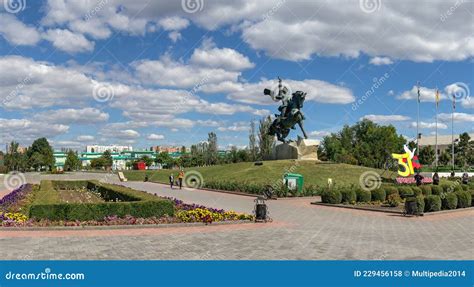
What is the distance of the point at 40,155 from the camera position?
10981 centimetres

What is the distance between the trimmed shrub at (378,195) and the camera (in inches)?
874

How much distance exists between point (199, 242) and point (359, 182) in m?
25.8

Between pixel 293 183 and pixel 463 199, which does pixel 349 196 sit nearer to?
pixel 463 199

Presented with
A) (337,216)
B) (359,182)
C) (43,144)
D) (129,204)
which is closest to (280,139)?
(359,182)

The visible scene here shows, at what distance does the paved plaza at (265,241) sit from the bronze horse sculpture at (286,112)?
91.7 ft

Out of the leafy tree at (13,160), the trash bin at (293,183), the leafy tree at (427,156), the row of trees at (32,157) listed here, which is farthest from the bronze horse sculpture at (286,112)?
the leafy tree at (13,160)

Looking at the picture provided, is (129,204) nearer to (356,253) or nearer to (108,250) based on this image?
(108,250)

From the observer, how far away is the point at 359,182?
34719 millimetres

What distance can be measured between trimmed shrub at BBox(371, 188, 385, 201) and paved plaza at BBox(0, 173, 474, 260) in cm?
624

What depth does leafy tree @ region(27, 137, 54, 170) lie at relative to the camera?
343 ft

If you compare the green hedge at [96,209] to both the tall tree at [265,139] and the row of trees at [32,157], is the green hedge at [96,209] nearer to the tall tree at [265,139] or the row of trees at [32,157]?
the tall tree at [265,139]

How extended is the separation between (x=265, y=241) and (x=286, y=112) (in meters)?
33.8

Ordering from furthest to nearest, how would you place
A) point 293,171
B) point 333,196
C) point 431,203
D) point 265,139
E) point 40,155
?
point 40,155 → point 265,139 → point 293,171 → point 333,196 → point 431,203

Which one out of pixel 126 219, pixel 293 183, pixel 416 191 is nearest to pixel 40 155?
pixel 293 183
